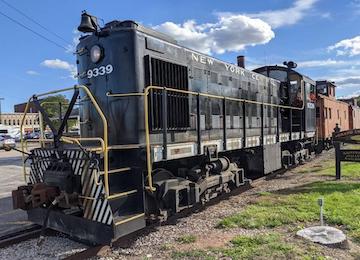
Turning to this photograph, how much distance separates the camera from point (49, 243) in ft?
20.2

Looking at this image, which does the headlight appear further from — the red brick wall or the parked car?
the red brick wall

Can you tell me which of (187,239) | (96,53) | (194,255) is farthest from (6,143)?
(194,255)

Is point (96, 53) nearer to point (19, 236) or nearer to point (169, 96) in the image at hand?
point (169, 96)

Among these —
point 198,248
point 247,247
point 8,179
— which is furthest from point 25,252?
point 8,179

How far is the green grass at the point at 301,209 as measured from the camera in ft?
21.1

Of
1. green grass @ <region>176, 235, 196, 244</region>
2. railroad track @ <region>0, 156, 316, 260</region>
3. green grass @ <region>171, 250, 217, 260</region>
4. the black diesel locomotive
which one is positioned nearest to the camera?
green grass @ <region>171, 250, 217, 260</region>

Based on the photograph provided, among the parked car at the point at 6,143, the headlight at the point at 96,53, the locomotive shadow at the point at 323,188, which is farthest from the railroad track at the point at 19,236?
the locomotive shadow at the point at 323,188

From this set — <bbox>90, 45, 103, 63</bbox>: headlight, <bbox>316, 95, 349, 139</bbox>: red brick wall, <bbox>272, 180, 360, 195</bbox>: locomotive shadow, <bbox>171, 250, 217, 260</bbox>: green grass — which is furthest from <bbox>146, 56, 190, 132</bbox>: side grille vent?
<bbox>316, 95, 349, 139</bbox>: red brick wall

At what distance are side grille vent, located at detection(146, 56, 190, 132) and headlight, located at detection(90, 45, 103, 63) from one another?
831 millimetres

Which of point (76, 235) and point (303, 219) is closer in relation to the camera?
point (76, 235)

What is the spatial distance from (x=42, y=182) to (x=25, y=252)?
42.7 inches

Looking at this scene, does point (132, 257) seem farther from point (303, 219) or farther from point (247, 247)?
point (303, 219)

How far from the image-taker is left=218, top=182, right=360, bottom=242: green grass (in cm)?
643

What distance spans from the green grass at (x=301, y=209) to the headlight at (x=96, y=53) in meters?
3.63
